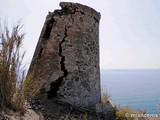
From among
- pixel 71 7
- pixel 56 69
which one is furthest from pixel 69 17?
pixel 56 69

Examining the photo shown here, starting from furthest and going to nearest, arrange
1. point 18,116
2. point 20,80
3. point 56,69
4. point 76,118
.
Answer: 1. point 56,69
2. point 76,118
3. point 20,80
4. point 18,116

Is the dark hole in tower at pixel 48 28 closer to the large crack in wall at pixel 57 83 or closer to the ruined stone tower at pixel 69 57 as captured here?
the ruined stone tower at pixel 69 57

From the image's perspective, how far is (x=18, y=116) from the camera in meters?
4.98

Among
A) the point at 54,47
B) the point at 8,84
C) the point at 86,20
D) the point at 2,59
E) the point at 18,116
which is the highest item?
the point at 86,20

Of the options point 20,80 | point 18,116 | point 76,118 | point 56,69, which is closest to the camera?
point 18,116

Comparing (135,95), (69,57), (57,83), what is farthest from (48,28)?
(135,95)

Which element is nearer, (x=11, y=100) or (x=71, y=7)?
(x=11, y=100)

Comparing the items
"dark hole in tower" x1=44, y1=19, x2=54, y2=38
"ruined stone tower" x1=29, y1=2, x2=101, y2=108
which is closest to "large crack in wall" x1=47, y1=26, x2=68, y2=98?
"ruined stone tower" x1=29, y1=2, x2=101, y2=108

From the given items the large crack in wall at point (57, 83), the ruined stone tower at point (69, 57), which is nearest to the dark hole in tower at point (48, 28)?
the ruined stone tower at point (69, 57)

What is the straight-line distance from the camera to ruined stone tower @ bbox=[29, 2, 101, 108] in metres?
6.42

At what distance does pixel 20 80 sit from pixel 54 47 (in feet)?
4.61

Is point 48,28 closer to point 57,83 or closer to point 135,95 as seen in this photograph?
point 57,83

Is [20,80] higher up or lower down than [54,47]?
lower down

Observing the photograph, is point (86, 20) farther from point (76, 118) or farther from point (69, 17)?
point (76, 118)
